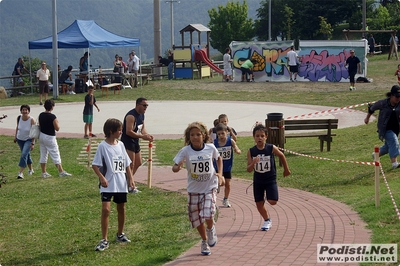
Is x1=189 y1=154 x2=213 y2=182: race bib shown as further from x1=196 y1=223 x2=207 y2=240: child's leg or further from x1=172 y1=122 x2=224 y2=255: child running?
x1=196 y1=223 x2=207 y2=240: child's leg

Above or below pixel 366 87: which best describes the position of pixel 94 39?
above

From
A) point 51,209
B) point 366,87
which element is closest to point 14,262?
point 51,209

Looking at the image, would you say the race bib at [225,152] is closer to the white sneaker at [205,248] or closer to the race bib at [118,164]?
the race bib at [118,164]

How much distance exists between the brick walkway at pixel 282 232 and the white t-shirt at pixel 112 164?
1207 mm

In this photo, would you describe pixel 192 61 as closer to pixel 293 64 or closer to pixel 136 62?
pixel 136 62

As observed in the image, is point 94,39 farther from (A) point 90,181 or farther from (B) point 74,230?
(B) point 74,230

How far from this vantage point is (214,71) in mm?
49375

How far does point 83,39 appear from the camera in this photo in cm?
3559

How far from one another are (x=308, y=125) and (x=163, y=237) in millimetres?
8590

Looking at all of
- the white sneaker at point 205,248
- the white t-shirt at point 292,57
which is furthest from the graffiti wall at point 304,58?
the white sneaker at point 205,248

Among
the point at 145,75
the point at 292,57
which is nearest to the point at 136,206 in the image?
the point at 292,57

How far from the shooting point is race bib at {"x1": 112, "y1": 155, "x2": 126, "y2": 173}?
9.11 metres

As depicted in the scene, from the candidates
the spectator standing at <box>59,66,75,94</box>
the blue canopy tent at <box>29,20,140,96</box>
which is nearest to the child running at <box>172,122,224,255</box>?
the blue canopy tent at <box>29,20,140,96</box>

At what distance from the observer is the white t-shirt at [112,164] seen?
9.08 metres
